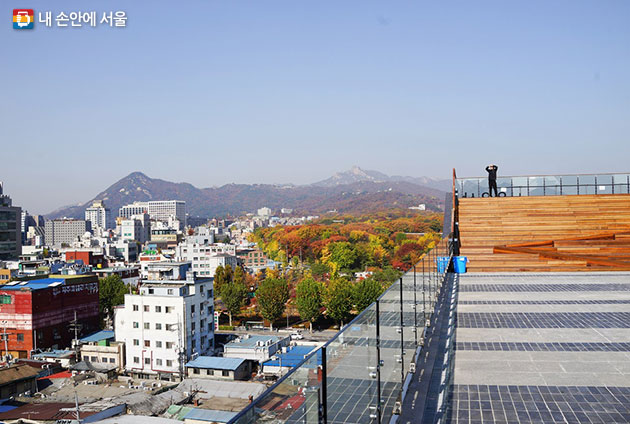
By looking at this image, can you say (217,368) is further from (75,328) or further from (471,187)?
(471,187)

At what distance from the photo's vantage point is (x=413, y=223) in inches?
3297

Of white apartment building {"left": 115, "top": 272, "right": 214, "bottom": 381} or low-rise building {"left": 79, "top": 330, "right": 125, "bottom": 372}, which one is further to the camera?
low-rise building {"left": 79, "top": 330, "right": 125, "bottom": 372}

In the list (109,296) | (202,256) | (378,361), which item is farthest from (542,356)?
(202,256)

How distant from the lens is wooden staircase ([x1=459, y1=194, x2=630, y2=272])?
11016 millimetres

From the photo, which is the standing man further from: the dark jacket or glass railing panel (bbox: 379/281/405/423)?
glass railing panel (bbox: 379/281/405/423)

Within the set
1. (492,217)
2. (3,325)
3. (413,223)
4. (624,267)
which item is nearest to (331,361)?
(624,267)

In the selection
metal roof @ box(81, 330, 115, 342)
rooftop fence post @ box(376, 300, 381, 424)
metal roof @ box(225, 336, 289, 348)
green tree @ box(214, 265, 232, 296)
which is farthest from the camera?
green tree @ box(214, 265, 232, 296)

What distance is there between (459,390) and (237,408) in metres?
15.6

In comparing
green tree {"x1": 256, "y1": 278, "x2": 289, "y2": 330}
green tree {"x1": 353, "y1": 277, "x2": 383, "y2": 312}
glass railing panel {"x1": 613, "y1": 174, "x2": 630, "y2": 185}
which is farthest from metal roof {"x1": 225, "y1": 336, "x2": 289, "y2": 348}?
glass railing panel {"x1": 613, "y1": 174, "x2": 630, "y2": 185}

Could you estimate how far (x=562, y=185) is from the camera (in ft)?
51.6

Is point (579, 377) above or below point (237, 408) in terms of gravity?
above

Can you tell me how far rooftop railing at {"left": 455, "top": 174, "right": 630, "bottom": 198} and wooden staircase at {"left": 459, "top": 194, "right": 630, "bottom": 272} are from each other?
52cm

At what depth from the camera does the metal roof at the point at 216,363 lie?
22.0 meters

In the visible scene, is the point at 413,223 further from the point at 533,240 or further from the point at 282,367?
the point at 533,240
